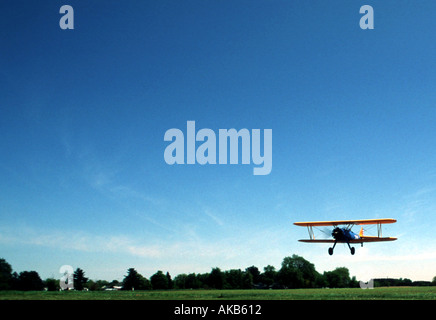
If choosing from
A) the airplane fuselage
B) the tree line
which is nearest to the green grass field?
the airplane fuselage

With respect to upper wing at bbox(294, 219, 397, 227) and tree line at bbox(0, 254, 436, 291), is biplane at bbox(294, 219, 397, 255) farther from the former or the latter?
tree line at bbox(0, 254, 436, 291)

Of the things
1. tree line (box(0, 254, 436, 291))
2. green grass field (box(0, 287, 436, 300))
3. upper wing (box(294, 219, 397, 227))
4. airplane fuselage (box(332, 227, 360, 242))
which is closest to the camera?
green grass field (box(0, 287, 436, 300))

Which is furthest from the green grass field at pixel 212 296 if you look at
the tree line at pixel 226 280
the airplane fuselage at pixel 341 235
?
the tree line at pixel 226 280

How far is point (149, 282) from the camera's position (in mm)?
155125

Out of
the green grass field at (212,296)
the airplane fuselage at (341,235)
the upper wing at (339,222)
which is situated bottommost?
the green grass field at (212,296)

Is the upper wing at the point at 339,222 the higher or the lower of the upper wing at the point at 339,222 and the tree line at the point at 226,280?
the higher

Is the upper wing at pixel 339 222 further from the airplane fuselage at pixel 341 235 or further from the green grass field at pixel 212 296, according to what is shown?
the green grass field at pixel 212 296

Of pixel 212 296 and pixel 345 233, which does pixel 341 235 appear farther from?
pixel 212 296
